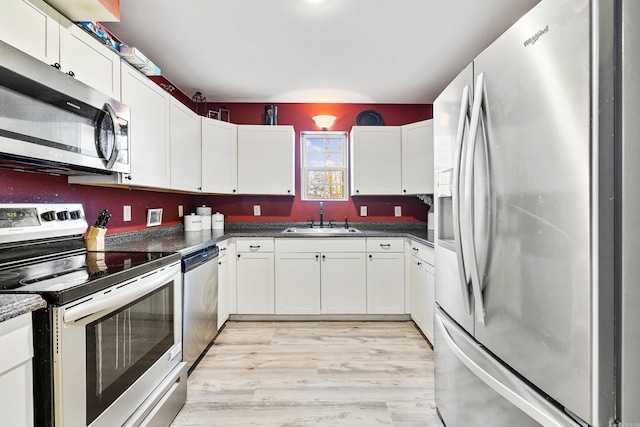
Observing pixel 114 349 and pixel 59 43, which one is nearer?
pixel 114 349

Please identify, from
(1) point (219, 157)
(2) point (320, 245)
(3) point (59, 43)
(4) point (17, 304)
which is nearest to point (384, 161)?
(2) point (320, 245)

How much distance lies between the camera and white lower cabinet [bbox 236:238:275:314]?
2.98 metres

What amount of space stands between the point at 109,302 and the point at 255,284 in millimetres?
1880

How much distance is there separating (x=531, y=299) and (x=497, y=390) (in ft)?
1.16

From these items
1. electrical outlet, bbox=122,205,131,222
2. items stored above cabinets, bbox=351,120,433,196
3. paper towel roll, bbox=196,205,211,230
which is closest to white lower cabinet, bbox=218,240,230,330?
paper towel roll, bbox=196,205,211,230

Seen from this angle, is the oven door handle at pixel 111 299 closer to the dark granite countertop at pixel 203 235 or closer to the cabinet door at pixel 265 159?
the dark granite countertop at pixel 203 235

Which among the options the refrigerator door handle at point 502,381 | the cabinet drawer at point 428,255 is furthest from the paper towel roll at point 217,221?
the refrigerator door handle at point 502,381

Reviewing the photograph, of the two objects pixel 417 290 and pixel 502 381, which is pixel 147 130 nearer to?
pixel 502 381

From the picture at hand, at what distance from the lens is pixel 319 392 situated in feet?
6.12

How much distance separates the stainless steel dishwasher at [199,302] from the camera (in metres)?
1.94

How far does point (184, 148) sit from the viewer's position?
2693mm

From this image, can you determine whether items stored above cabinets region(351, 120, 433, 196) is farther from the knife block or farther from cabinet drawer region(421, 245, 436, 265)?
the knife block

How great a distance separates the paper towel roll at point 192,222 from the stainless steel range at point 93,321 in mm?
1335

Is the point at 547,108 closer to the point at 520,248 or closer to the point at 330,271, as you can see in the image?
the point at 520,248
